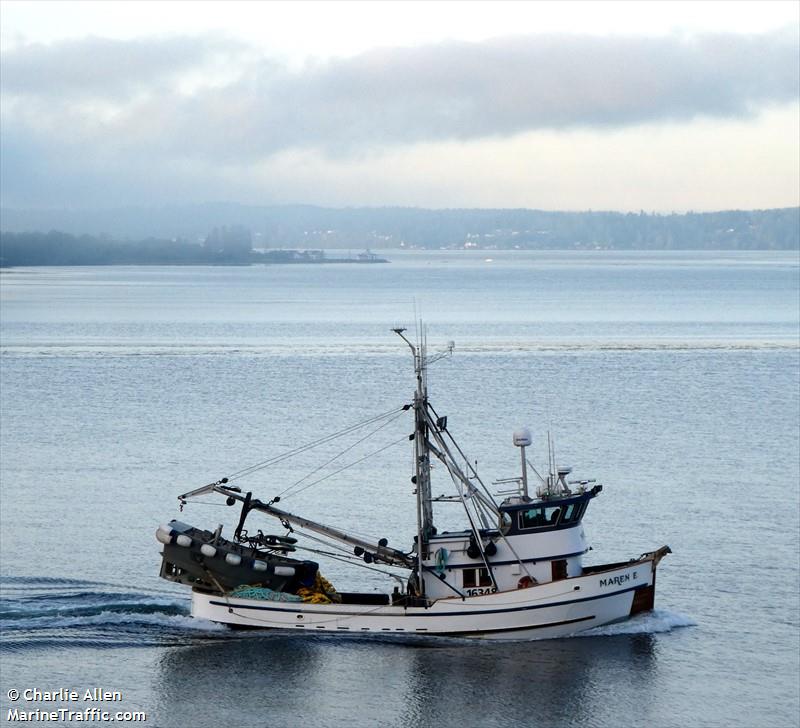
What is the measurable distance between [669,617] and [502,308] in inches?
5392

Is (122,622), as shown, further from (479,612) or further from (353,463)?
(353,463)

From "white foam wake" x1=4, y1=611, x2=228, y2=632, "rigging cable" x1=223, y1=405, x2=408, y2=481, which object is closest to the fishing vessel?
"white foam wake" x1=4, y1=611, x2=228, y2=632

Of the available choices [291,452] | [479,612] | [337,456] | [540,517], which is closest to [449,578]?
[479,612]

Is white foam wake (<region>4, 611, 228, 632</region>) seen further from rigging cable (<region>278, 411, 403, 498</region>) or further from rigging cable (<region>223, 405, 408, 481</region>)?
rigging cable (<region>223, 405, 408, 481</region>)

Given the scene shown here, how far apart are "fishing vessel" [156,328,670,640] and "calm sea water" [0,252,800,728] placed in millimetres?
579

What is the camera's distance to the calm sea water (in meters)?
33.8

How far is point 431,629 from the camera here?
1437 inches

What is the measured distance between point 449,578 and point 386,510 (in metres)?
12.8

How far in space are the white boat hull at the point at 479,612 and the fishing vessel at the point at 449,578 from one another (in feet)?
0.09

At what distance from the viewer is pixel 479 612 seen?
36156 millimetres

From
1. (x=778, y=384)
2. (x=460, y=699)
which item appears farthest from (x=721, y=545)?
(x=778, y=384)

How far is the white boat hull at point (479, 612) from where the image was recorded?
36219mm

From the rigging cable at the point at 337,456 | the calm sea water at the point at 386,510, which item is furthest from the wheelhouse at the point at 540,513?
the rigging cable at the point at 337,456

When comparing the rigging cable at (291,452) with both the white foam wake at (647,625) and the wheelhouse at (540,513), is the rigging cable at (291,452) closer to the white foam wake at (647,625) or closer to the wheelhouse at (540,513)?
the wheelhouse at (540,513)
